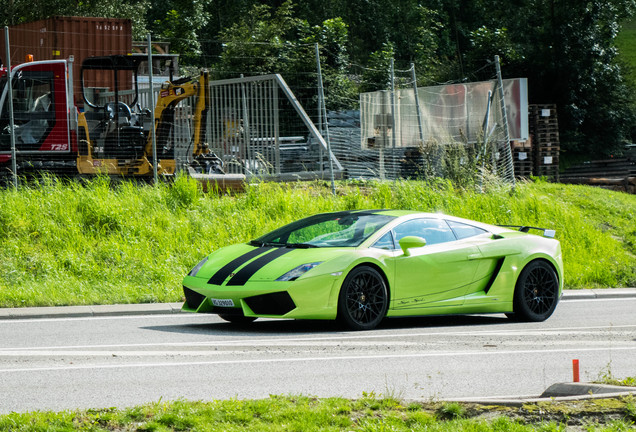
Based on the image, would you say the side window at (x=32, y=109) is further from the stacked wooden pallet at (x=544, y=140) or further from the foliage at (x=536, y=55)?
the foliage at (x=536, y=55)

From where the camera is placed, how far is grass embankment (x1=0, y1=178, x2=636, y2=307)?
13.2m

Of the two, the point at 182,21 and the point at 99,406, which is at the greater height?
the point at 182,21

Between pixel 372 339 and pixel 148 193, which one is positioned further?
pixel 148 193

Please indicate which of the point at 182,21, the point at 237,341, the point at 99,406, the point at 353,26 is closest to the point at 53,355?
the point at 237,341

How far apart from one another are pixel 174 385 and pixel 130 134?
12.4 meters

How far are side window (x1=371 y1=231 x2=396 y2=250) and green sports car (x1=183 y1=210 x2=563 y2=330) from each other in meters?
0.01

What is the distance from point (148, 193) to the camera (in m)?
16.4

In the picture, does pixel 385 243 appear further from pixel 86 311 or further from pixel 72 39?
pixel 72 39

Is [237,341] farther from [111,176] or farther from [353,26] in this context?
[353,26]

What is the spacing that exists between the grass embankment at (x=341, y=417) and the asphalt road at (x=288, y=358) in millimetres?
640

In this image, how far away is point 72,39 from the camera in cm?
2656

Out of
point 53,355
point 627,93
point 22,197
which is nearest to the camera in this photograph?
point 53,355

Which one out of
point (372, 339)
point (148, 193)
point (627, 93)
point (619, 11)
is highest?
point (619, 11)

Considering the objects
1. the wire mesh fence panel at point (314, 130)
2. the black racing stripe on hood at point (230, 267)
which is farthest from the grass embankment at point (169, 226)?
the black racing stripe on hood at point (230, 267)
